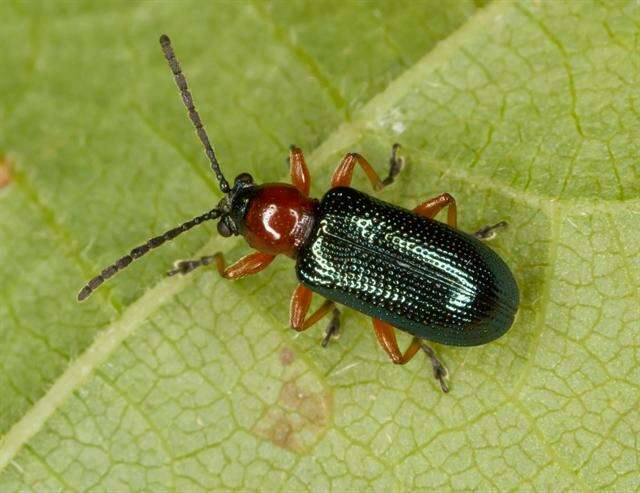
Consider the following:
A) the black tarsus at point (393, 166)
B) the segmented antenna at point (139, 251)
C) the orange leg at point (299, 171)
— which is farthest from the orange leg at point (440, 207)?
the segmented antenna at point (139, 251)

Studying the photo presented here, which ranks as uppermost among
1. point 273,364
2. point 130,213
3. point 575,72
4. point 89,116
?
point 89,116

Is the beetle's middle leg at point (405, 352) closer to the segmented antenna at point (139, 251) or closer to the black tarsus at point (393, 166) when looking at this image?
the black tarsus at point (393, 166)

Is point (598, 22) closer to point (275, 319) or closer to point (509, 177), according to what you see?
point (509, 177)

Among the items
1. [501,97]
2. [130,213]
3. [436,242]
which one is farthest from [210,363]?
[501,97]

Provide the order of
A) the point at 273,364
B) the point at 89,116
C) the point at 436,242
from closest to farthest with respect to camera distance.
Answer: the point at 436,242, the point at 273,364, the point at 89,116

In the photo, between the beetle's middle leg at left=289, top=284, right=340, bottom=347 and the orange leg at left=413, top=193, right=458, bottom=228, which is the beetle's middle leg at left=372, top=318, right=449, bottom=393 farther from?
the orange leg at left=413, top=193, right=458, bottom=228

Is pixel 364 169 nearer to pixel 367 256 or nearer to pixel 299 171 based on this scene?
pixel 299 171

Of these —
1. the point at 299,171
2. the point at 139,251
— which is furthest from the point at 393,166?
the point at 139,251
